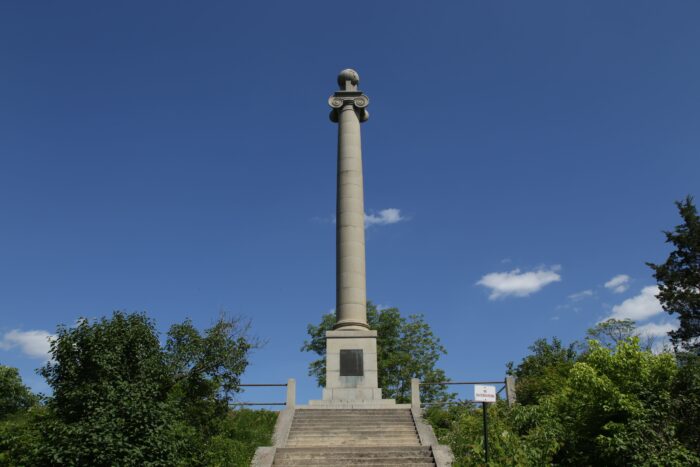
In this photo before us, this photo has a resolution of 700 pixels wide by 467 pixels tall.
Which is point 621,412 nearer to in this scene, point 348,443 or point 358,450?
point 358,450

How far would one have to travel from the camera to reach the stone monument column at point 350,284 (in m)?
28.7

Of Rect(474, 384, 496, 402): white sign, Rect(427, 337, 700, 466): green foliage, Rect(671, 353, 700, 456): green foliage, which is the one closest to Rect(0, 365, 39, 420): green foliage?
Rect(427, 337, 700, 466): green foliage

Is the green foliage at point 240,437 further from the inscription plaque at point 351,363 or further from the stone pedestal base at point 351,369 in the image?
the inscription plaque at point 351,363

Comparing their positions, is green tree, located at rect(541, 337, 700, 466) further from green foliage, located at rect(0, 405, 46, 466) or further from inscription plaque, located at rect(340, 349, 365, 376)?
green foliage, located at rect(0, 405, 46, 466)

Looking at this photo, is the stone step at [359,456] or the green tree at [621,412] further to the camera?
the stone step at [359,456]

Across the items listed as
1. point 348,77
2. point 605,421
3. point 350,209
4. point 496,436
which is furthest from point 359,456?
point 348,77

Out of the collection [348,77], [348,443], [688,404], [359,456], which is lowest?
[359,456]

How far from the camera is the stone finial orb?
36.9 meters

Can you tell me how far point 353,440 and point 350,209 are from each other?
13.8 metres

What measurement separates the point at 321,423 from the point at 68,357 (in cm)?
1066

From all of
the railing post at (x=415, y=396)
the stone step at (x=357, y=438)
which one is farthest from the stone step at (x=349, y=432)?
the railing post at (x=415, y=396)

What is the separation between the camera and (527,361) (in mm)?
52656

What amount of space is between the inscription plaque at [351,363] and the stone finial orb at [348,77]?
1669 centimetres

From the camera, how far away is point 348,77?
36844mm
